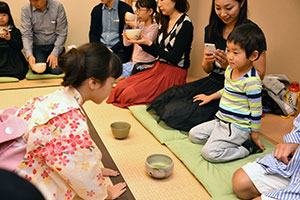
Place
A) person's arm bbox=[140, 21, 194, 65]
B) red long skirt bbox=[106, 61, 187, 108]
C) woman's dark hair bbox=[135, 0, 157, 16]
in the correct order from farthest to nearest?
woman's dark hair bbox=[135, 0, 157, 16]
red long skirt bbox=[106, 61, 187, 108]
person's arm bbox=[140, 21, 194, 65]

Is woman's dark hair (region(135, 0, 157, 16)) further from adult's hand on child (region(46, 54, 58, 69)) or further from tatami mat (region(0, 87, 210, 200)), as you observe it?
adult's hand on child (region(46, 54, 58, 69))

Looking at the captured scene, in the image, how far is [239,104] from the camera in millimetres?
1773

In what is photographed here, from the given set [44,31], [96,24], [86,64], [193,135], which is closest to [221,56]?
[193,135]

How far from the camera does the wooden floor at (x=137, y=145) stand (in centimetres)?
155

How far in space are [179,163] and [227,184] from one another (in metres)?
0.36

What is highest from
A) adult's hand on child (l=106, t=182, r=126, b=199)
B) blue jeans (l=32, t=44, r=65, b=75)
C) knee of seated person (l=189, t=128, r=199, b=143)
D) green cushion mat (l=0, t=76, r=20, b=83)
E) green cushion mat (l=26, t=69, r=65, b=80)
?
knee of seated person (l=189, t=128, r=199, b=143)

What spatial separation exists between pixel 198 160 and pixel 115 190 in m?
0.59

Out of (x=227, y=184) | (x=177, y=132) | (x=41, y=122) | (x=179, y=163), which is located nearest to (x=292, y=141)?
(x=227, y=184)

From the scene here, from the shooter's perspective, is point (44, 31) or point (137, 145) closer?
point (137, 145)

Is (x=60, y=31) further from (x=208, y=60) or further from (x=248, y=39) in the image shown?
(x=248, y=39)

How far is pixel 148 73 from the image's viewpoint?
286 cm

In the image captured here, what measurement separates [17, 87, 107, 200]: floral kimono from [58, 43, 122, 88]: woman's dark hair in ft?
0.34

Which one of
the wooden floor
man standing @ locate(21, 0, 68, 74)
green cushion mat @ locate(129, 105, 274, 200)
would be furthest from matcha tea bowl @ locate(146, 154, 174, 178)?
man standing @ locate(21, 0, 68, 74)

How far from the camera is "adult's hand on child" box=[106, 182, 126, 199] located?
56.7 inches
